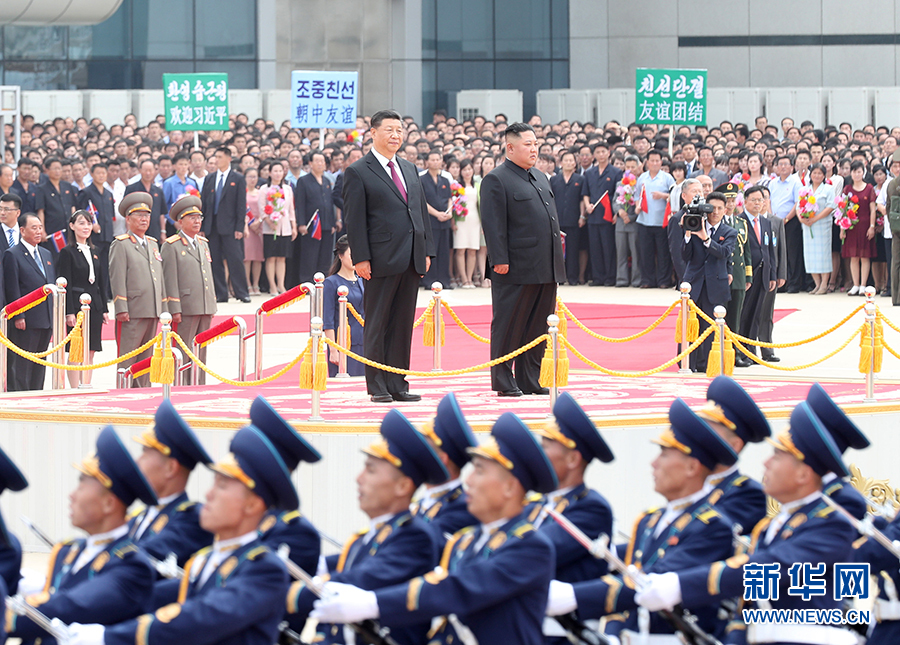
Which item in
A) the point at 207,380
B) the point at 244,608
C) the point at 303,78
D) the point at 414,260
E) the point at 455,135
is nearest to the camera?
the point at 244,608

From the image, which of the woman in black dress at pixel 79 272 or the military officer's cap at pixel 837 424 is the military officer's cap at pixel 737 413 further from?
the woman in black dress at pixel 79 272

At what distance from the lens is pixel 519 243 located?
384 inches

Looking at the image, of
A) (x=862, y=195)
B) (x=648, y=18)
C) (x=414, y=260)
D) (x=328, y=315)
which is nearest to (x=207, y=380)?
(x=328, y=315)

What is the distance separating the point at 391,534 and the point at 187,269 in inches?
274

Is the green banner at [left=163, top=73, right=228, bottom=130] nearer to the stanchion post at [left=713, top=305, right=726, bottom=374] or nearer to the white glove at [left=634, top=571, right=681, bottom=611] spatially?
the stanchion post at [left=713, top=305, right=726, bottom=374]

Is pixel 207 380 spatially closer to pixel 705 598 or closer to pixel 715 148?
pixel 705 598

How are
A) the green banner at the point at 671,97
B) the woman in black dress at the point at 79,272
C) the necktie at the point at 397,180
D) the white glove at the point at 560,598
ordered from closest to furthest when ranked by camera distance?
the white glove at the point at 560,598 → the necktie at the point at 397,180 → the woman in black dress at the point at 79,272 → the green banner at the point at 671,97

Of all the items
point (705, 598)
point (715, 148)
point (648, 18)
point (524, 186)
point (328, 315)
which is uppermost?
point (648, 18)

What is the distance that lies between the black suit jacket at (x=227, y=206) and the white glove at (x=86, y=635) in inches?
533

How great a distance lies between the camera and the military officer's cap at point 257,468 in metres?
4.59

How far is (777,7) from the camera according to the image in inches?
1307

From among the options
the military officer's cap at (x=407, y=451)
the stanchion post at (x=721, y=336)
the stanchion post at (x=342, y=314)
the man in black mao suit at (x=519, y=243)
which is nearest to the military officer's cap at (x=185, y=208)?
the stanchion post at (x=342, y=314)

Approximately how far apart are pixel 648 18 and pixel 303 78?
16090 millimetres

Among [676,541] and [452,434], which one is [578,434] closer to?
[452,434]
